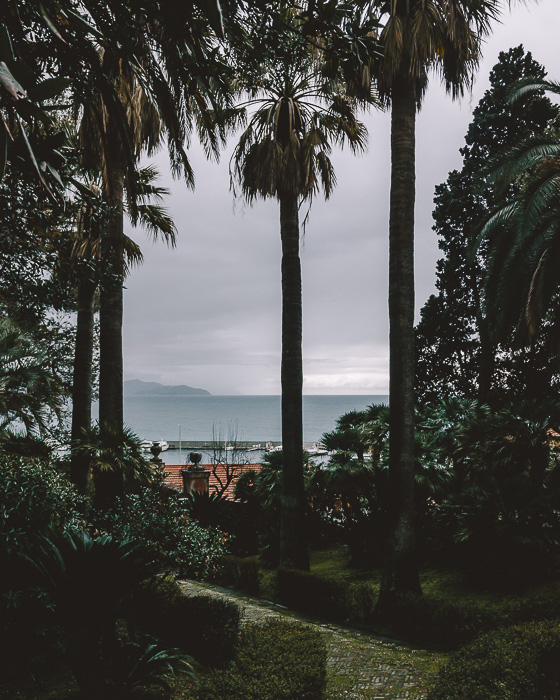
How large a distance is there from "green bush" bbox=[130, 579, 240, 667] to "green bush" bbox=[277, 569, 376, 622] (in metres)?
3.46

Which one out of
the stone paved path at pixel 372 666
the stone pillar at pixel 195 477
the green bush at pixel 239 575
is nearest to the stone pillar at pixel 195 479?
the stone pillar at pixel 195 477

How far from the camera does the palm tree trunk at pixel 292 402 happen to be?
12875 millimetres

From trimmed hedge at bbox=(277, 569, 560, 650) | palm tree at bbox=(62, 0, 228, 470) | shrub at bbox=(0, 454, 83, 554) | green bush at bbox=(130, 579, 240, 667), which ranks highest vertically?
palm tree at bbox=(62, 0, 228, 470)

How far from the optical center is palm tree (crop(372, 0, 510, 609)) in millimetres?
9836

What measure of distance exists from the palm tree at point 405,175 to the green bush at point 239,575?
3.47 m

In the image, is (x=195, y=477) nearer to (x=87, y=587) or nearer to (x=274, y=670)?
(x=87, y=587)

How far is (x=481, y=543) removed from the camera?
1170cm

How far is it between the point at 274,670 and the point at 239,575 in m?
7.85

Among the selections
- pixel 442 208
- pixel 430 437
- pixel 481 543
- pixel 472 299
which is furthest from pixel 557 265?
pixel 442 208

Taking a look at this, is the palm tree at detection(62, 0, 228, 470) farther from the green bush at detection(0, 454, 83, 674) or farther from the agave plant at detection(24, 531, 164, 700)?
the agave plant at detection(24, 531, 164, 700)

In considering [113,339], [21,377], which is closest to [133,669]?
[113,339]

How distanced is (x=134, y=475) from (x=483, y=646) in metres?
7.97

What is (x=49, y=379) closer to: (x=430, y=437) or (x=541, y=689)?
(x=430, y=437)

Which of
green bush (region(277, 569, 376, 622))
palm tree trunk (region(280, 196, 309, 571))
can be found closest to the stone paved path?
green bush (region(277, 569, 376, 622))
